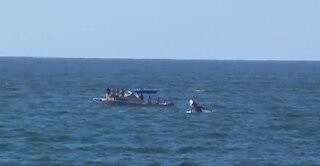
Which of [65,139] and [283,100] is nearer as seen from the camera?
[65,139]

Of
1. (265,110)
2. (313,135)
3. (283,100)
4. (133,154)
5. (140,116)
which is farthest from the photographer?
(283,100)

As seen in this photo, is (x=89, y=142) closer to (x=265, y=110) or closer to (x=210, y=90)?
(x=265, y=110)

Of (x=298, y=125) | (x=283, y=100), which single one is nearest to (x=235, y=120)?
(x=298, y=125)

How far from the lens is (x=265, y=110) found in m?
82.8

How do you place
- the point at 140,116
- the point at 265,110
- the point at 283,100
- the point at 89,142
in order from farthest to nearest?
the point at 283,100 → the point at 265,110 → the point at 140,116 → the point at 89,142

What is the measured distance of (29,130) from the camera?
206 feet

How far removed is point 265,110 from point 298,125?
1402 cm

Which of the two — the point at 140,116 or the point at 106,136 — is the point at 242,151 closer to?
the point at 106,136

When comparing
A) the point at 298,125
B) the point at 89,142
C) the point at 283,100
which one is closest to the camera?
the point at 89,142

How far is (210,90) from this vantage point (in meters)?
114

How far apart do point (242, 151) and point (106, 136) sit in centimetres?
889

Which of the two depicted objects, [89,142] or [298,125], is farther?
[298,125]

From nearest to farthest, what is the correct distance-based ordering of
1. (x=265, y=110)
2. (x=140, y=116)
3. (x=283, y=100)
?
1. (x=140, y=116)
2. (x=265, y=110)
3. (x=283, y=100)

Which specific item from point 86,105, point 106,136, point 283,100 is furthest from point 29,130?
point 283,100
